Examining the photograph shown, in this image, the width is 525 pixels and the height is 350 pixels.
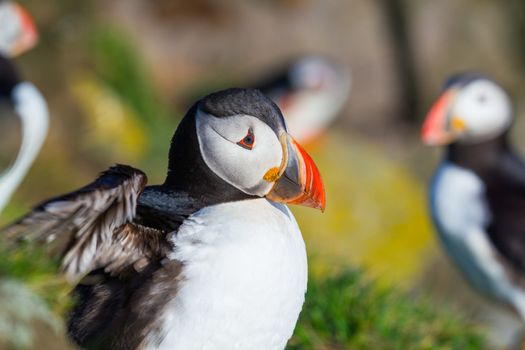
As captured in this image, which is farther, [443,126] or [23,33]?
[23,33]

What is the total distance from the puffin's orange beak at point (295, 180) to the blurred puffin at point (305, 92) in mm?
6853

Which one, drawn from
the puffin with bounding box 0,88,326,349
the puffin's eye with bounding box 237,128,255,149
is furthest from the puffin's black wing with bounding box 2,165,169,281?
the puffin's eye with bounding box 237,128,255,149

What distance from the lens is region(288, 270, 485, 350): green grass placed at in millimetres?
4258

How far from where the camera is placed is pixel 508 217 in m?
4.80

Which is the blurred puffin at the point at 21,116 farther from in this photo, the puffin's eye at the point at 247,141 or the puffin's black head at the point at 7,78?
the puffin's eye at the point at 247,141

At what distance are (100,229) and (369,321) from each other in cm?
→ 194

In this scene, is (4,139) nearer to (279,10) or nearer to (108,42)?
(108,42)

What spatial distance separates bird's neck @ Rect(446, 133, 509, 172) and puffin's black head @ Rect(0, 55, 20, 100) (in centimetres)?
220

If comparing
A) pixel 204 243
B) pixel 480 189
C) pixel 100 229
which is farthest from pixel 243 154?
pixel 480 189

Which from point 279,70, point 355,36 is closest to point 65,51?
point 279,70

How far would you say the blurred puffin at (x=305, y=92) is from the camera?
9.95 m

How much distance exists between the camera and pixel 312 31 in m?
12.1

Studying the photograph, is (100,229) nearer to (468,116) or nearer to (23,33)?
(468,116)

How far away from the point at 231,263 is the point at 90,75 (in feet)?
22.7
